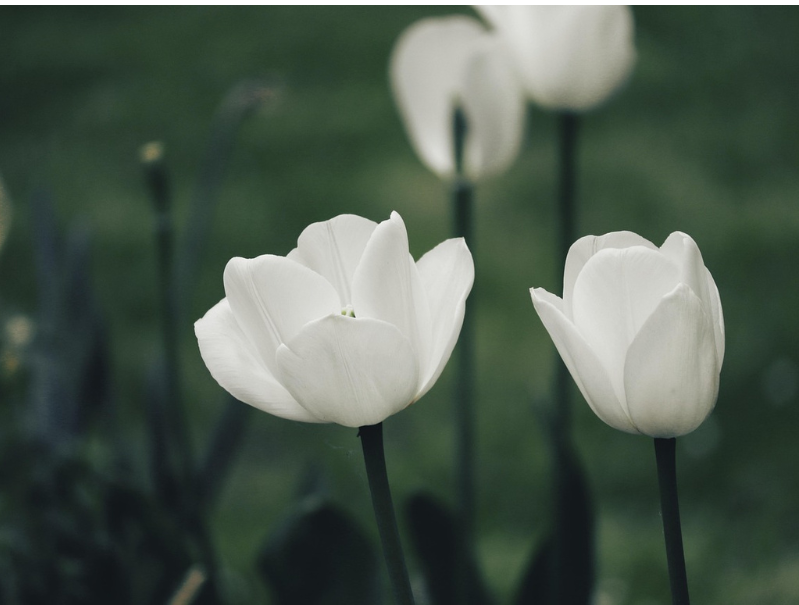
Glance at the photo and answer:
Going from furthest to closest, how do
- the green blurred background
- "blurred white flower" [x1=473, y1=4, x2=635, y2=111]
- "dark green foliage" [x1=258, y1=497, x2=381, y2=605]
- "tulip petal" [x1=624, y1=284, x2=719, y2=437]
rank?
1. the green blurred background
2. "blurred white flower" [x1=473, y1=4, x2=635, y2=111]
3. "dark green foliage" [x1=258, y1=497, x2=381, y2=605]
4. "tulip petal" [x1=624, y1=284, x2=719, y2=437]

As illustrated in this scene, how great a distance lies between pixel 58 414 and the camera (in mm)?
904

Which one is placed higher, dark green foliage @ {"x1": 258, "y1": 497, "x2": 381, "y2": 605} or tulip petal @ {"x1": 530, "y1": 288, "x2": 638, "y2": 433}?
tulip petal @ {"x1": 530, "y1": 288, "x2": 638, "y2": 433}

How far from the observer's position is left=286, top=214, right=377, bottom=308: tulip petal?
0.41 meters

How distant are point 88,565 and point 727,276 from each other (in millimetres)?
1408

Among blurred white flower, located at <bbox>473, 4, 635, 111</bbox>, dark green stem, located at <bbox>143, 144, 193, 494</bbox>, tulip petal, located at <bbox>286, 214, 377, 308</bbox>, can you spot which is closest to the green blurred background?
dark green stem, located at <bbox>143, 144, 193, 494</bbox>

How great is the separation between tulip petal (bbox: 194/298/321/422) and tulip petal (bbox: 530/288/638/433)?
0.10m

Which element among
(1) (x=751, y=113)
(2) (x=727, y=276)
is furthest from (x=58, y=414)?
(1) (x=751, y=113)

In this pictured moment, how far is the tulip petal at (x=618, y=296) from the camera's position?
0.35m

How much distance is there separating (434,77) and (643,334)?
495mm

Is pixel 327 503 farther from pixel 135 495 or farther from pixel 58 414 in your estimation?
pixel 58 414

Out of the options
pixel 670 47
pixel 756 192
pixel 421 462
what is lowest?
pixel 421 462

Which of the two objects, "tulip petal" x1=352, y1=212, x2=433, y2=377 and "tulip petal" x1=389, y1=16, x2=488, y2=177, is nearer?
"tulip petal" x1=352, y1=212, x2=433, y2=377

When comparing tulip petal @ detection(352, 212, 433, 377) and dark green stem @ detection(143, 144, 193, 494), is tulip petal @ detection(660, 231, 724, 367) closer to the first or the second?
tulip petal @ detection(352, 212, 433, 377)

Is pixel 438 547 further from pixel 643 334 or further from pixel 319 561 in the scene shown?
pixel 643 334
